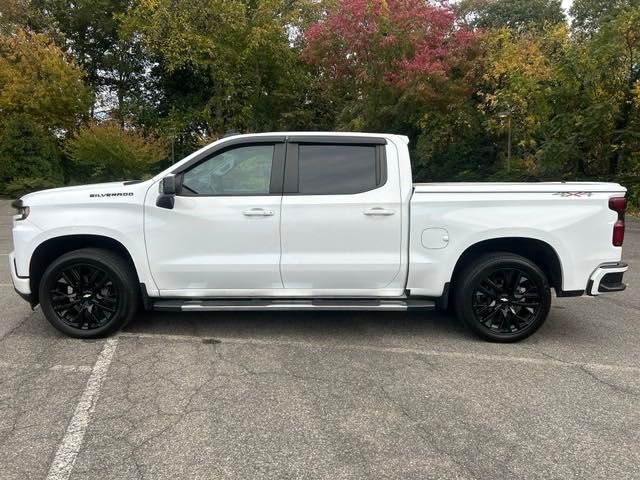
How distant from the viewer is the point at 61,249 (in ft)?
16.6

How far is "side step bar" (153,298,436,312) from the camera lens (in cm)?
482

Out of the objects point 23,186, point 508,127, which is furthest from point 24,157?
point 508,127

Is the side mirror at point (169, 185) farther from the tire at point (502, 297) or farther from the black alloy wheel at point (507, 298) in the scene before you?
the black alloy wheel at point (507, 298)

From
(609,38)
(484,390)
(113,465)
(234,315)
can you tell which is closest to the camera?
(113,465)

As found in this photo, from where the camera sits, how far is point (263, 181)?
490 centimetres

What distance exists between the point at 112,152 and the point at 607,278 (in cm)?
2071

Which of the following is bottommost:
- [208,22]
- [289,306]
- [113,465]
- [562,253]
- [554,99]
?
[113,465]

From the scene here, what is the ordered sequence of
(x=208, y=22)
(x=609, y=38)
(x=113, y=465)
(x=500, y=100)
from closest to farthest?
(x=113, y=465) < (x=609, y=38) < (x=500, y=100) < (x=208, y=22)

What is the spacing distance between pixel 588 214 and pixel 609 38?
12.1 m

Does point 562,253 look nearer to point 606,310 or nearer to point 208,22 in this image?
point 606,310

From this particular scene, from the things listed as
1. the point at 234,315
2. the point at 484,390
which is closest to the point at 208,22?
the point at 234,315

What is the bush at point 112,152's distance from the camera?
71.8 feet

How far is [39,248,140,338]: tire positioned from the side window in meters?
1.03

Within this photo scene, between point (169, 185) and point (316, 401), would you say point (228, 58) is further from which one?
point (316, 401)
